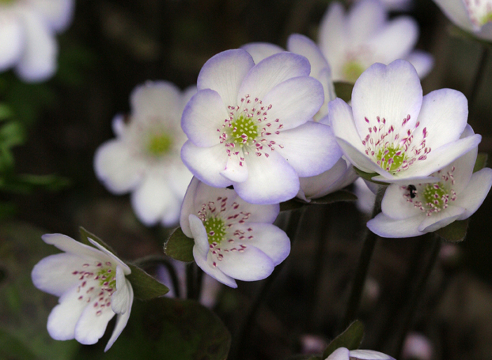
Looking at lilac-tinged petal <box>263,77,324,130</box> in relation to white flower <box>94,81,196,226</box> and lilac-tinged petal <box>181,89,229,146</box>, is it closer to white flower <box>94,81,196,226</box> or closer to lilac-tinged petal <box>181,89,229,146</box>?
lilac-tinged petal <box>181,89,229,146</box>

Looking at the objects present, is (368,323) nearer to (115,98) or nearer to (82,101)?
(115,98)

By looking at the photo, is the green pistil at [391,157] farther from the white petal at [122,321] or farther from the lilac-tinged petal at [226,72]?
the white petal at [122,321]

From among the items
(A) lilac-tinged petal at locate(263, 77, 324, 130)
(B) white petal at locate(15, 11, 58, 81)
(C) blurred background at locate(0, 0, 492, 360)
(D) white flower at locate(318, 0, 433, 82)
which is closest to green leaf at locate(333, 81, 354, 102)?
(A) lilac-tinged petal at locate(263, 77, 324, 130)

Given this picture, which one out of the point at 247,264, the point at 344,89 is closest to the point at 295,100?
the point at 344,89

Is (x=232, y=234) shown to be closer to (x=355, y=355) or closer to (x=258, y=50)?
(x=355, y=355)

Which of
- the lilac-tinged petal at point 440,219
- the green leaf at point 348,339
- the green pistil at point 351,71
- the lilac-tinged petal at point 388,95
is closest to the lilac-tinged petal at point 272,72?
the lilac-tinged petal at point 388,95

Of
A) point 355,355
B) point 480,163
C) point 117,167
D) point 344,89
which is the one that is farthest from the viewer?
point 117,167
